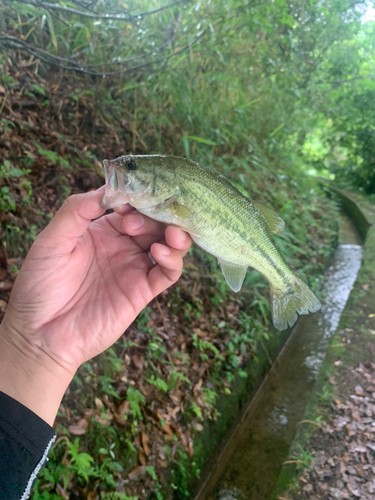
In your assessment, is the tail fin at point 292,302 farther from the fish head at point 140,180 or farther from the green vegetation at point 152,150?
the green vegetation at point 152,150

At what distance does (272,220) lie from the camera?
210cm

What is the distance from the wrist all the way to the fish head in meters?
0.82

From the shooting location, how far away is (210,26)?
3955 mm

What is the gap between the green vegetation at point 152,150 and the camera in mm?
2959

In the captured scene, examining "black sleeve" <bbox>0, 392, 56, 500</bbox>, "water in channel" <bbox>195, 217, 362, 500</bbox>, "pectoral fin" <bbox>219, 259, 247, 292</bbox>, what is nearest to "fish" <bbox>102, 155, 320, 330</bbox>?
"pectoral fin" <bbox>219, 259, 247, 292</bbox>

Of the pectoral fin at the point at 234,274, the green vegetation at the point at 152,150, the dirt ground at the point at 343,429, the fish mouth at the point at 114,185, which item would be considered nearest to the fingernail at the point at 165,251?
the fish mouth at the point at 114,185

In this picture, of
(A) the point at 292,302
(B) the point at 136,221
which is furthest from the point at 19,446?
(A) the point at 292,302

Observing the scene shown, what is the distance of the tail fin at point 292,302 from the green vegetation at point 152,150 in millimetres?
1710

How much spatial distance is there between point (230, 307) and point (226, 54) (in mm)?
3697

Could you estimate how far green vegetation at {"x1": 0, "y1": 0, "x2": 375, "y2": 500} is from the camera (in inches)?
116

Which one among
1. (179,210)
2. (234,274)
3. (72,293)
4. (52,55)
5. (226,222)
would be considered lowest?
(234,274)

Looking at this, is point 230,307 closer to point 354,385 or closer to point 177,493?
point 354,385

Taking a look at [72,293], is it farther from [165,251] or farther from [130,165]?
[130,165]

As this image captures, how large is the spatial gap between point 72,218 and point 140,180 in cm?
39
